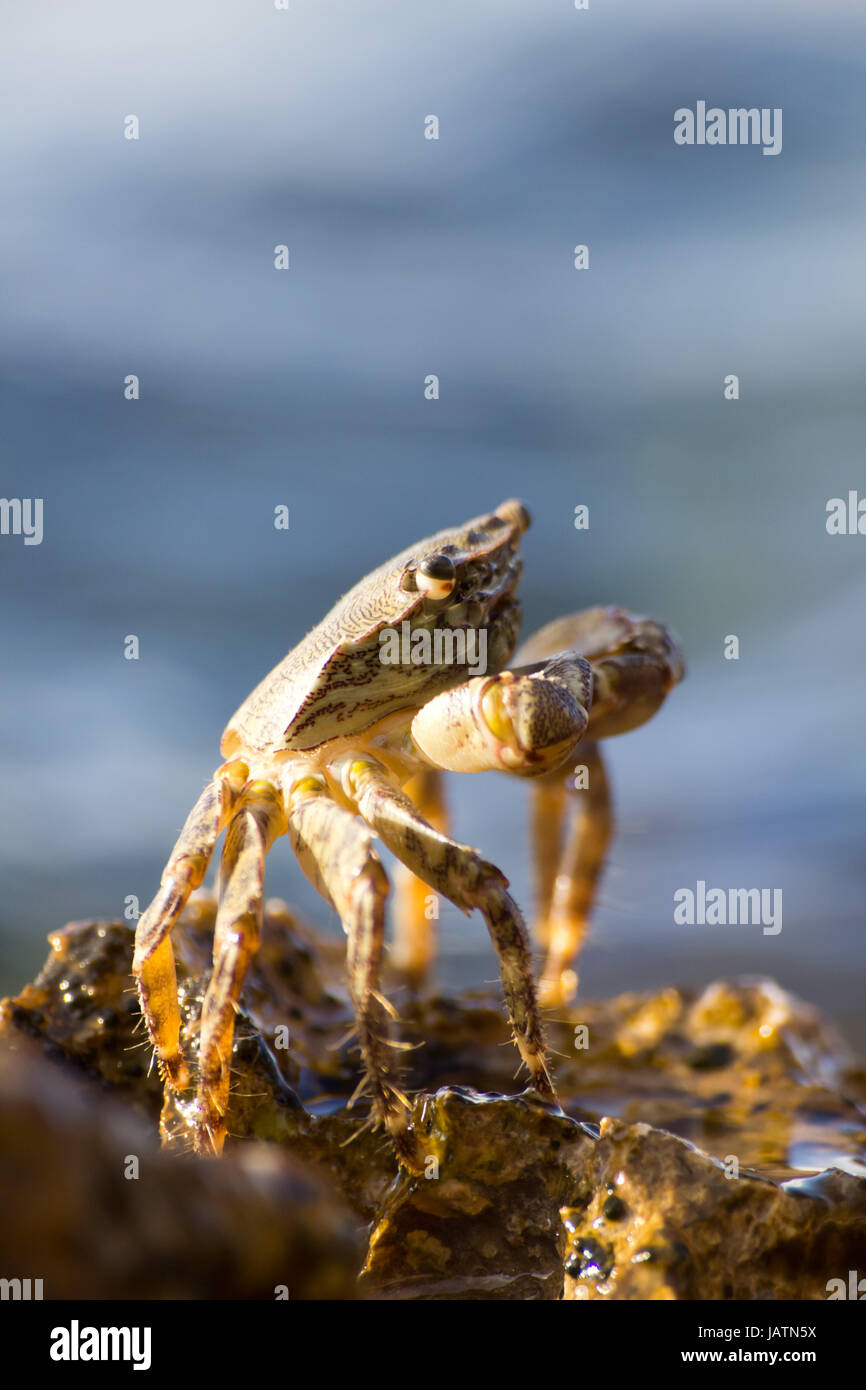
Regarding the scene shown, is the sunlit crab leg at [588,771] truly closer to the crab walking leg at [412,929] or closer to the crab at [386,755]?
the crab at [386,755]

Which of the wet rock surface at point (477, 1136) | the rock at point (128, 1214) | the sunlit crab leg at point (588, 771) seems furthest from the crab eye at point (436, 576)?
the rock at point (128, 1214)

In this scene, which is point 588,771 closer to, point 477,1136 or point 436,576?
point 436,576

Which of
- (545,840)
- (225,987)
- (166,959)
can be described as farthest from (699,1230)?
(545,840)

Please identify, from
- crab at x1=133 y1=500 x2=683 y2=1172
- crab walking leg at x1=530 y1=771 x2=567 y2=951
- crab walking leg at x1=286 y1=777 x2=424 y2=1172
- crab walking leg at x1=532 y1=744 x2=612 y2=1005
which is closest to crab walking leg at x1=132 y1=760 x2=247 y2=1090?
crab at x1=133 y1=500 x2=683 y2=1172
